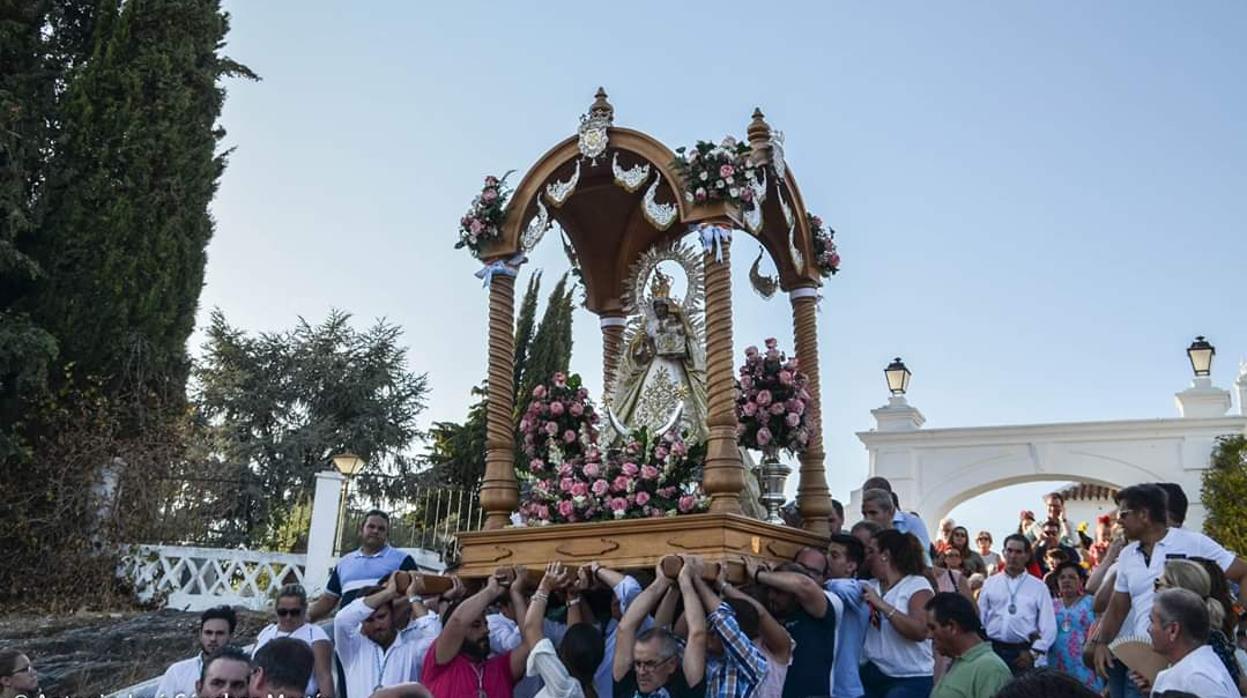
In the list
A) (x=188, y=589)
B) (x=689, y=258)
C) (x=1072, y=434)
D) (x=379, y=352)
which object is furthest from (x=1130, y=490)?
(x=379, y=352)

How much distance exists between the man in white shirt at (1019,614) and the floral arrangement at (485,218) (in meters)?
4.22

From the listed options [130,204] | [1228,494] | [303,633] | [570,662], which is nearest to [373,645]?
[303,633]

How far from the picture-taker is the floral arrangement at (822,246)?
27.4ft

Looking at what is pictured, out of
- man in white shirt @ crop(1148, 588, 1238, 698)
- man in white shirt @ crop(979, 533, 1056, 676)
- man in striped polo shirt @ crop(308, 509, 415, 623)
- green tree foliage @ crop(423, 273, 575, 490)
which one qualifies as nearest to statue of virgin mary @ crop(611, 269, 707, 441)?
man in striped polo shirt @ crop(308, 509, 415, 623)

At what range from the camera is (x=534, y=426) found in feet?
25.0

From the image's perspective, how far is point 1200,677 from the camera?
12.2 ft

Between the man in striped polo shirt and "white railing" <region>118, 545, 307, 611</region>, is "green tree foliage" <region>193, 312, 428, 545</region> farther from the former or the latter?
the man in striped polo shirt

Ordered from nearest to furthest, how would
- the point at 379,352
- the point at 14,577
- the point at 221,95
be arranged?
the point at 14,577 → the point at 221,95 → the point at 379,352

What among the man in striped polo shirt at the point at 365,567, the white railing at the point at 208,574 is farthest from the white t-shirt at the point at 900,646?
the white railing at the point at 208,574

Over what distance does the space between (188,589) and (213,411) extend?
555 inches

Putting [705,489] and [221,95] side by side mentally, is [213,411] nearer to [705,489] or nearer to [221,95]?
[221,95]

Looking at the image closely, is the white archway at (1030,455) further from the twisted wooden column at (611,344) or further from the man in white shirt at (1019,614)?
the man in white shirt at (1019,614)

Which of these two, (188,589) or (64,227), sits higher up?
(64,227)

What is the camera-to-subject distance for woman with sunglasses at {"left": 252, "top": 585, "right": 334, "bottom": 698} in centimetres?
586
